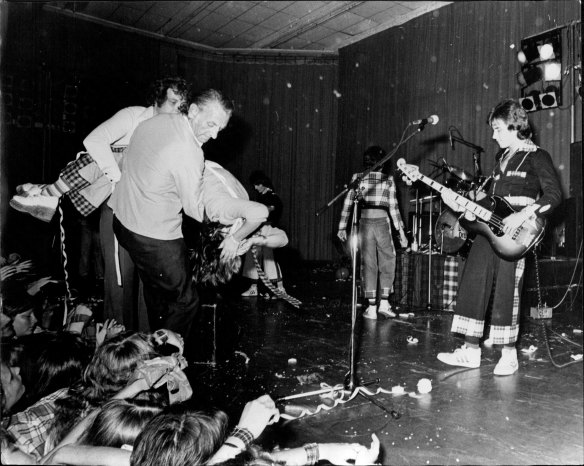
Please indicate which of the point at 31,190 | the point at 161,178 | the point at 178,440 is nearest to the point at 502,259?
the point at 161,178

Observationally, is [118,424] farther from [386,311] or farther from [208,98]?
[386,311]

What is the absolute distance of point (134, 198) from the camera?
272cm

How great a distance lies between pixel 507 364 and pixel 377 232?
2.44 metres

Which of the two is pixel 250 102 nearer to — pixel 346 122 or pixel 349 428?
pixel 346 122

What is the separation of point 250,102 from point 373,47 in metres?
3.21

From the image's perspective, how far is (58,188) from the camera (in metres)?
3.41

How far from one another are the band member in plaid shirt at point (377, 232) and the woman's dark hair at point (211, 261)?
253 centimetres

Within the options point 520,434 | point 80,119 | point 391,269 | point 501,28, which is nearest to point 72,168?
point 520,434

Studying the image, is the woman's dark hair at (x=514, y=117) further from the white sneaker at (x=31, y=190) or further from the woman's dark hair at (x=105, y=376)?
the white sneaker at (x=31, y=190)

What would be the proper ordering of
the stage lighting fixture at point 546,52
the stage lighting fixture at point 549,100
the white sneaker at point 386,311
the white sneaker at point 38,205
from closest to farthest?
the white sneaker at point 38,205 < the white sneaker at point 386,311 < the stage lighting fixture at point 546,52 < the stage lighting fixture at point 549,100

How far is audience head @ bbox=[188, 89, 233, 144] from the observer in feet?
8.87

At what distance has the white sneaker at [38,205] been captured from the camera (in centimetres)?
353

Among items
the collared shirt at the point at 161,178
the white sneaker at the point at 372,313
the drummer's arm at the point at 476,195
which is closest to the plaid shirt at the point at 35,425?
the collared shirt at the point at 161,178

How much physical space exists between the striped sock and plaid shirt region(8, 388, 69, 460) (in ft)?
5.73
